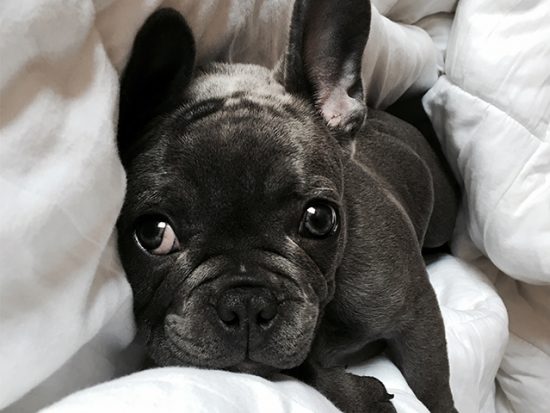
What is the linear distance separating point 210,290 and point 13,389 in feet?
0.83

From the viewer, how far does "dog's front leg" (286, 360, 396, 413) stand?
3.54 ft

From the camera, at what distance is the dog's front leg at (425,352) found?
49.2 inches

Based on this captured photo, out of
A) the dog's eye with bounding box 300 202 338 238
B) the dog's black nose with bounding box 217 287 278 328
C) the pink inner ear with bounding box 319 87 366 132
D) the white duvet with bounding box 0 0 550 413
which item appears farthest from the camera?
the pink inner ear with bounding box 319 87 366 132

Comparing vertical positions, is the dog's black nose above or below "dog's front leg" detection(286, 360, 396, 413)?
above

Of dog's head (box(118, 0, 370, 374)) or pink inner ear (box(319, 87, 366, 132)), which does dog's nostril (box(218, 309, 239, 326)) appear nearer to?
dog's head (box(118, 0, 370, 374))

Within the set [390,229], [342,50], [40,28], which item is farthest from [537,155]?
[40,28]

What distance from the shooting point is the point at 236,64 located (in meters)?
1.19

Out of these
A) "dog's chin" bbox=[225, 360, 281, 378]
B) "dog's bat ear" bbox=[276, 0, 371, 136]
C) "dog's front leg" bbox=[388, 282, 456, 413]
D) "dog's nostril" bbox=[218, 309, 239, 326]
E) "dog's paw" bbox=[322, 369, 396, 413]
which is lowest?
"dog's front leg" bbox=[388, 282, 456, 413]

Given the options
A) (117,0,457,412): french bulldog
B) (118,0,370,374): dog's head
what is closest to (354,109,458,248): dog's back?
(117,0,457,412): french bulldog

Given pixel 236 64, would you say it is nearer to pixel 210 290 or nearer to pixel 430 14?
pixel 210 290

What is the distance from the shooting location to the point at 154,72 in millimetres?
1021

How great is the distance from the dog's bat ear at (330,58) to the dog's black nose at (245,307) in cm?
36

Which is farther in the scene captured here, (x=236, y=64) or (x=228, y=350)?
(x=236, y=64)

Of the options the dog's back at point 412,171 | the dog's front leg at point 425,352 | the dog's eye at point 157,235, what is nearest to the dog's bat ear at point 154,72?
the dog's eye at point 157,235
